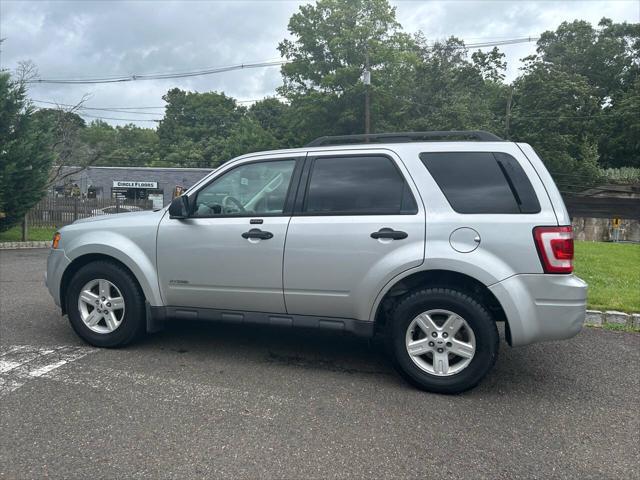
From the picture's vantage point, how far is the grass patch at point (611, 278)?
635 cm

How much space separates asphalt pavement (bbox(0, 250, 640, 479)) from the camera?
9.16ft

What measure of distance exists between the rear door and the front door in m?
0.16

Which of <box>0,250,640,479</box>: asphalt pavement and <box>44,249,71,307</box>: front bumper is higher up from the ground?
<box>44,249,71,307</box>: front bumper

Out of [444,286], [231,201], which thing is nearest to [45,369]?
[231,201]

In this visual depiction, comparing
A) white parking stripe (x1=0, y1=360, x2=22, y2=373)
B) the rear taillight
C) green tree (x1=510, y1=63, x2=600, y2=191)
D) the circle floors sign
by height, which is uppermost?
green tree (x1=510, y1=63, x2=600, y2=191)

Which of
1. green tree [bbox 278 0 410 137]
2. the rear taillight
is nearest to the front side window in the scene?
the rear taillight

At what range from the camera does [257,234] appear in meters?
4.16

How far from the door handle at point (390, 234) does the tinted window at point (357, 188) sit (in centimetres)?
16

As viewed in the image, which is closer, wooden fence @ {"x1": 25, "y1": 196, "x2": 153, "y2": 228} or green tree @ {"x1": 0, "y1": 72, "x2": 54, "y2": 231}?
green tree @ {"x1": 0, "y1": 72, "x2": 54, "y2": 231}

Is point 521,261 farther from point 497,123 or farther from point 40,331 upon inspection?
point 497,123

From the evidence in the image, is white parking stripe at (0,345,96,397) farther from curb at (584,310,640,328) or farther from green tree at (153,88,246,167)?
green tree at (153,88,246,167)

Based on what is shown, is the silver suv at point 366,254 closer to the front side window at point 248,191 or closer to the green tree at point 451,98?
the front side window at point 248,191

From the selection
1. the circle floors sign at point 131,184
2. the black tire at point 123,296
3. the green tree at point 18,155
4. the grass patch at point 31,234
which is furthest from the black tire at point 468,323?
the circle floors sign at point 131,184

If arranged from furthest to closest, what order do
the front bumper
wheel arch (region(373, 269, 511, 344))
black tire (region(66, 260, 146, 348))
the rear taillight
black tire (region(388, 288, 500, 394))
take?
1. the front bumper
2. black tire (region(66, 260, 146, 348))
3. wheel arch (region(373, 269, 511, 344))
4. black tire (region(388, 288, 500, 394))
5. the rear taillight
